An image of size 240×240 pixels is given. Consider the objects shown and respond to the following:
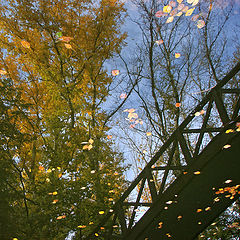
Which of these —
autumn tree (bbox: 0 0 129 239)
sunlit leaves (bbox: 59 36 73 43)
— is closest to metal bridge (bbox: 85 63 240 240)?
autumn tree (bbox: 0 0 129 239)

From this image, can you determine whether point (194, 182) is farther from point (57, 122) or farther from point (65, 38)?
point (65, 38)

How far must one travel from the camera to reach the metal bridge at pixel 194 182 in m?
3.64

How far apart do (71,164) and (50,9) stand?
5.58 meters

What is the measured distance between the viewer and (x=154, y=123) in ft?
29.5

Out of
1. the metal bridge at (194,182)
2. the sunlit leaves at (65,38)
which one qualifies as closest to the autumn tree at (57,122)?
the sunlit leaves at (65,38)

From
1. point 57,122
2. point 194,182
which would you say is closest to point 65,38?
point 57,122

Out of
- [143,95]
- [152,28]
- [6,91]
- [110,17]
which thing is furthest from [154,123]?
[6,91]

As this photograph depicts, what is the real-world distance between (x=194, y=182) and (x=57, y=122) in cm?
453

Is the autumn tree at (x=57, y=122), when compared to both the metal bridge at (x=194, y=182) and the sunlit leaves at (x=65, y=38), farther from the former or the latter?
the metal bridge at (x=194, y=182)

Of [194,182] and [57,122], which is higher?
[57,122]

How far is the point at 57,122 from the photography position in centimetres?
691

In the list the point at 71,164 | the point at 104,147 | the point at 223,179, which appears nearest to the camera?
the point at 223,179

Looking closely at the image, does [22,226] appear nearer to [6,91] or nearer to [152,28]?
[6,91]

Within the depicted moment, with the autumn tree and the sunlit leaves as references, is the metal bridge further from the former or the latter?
the sunlit leaves
